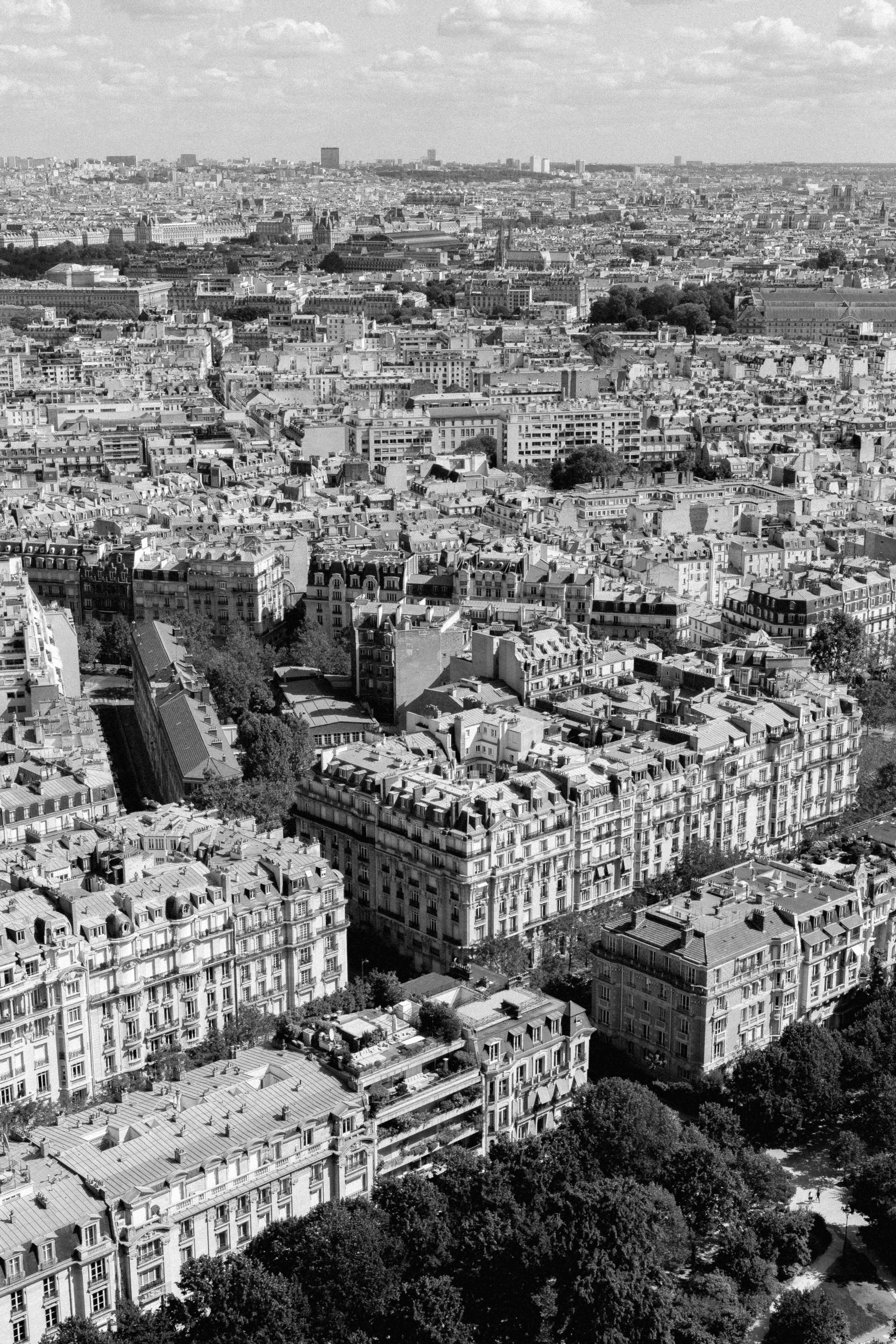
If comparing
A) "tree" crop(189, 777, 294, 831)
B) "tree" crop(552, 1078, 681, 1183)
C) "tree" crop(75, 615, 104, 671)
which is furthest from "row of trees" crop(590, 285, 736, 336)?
"tree" crop(552, 1078, 681, 1183)

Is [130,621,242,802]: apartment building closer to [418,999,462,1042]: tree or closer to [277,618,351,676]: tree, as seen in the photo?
[277,618,351,676]: tree

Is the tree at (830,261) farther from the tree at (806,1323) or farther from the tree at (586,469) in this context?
the tree at (806,1323)

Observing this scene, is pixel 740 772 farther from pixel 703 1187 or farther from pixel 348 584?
pixel 348 584

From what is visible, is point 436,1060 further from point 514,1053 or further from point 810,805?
point 810,805

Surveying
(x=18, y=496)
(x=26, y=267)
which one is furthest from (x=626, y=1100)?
(x=26, y=267)

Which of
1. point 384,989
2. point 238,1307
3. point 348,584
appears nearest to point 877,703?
point 348,584

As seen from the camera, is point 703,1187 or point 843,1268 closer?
point 703,1187

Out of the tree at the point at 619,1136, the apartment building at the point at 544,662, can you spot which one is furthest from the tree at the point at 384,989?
the apartment building at the point at 544,662
